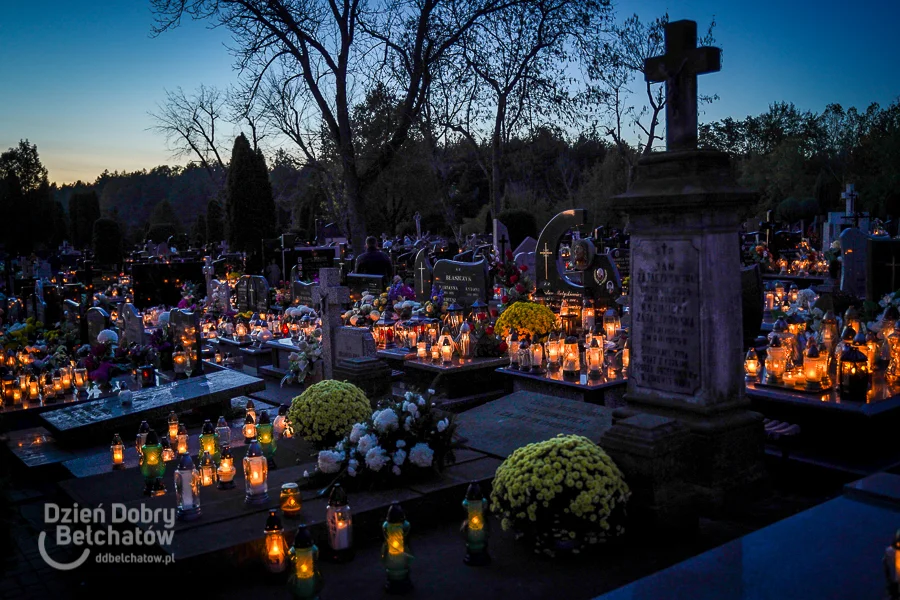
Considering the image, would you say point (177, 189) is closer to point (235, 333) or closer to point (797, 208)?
point (797, 208)

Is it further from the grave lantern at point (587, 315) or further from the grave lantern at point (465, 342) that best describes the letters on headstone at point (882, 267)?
the grave lantern at point (465, 342)

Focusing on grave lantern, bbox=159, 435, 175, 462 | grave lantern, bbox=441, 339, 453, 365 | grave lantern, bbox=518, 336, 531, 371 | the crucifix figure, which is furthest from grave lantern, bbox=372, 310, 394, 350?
the crucifix figure

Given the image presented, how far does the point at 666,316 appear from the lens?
21.8ft

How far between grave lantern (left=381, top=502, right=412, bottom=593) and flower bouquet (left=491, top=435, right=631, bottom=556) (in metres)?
0.88

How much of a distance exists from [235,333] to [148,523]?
1056cm

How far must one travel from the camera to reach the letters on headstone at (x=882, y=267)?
11.6 metres

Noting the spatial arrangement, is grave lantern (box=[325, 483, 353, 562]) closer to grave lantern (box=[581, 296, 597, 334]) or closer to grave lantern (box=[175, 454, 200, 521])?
grave lantern (box=[175, 454, 200, 521])

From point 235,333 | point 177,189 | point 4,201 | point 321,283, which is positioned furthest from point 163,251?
point 177,189

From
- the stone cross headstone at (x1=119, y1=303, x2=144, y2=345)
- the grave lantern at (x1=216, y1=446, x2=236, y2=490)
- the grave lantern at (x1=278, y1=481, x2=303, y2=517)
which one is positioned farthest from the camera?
the stone cross headstone at (x1=119, y1=303, x2=144, y2=345)

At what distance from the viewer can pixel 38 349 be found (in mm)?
12352

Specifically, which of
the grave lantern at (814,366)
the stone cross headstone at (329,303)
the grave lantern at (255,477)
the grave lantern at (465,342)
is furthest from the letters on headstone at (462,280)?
the grave lantern at (255,477)

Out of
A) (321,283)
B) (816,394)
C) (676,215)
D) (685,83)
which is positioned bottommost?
(816,394)

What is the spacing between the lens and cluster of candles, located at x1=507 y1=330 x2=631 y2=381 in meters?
9.62

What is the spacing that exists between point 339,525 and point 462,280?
9.25 metres
